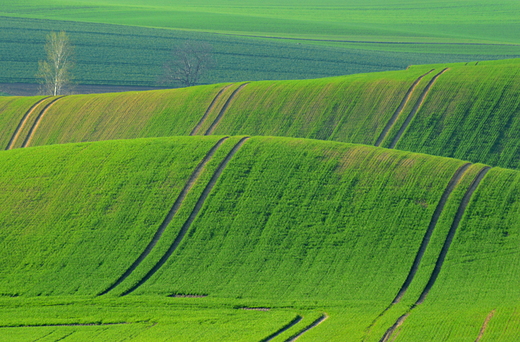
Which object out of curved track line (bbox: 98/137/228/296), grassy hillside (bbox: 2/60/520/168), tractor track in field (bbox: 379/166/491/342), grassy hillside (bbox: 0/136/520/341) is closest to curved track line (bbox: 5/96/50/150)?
grassy hillside (bbox: 2/60/520/168)

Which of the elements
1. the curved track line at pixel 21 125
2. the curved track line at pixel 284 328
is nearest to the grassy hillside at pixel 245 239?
the curved track line at pixel 284 328

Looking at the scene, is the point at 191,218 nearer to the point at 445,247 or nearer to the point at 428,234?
the point at 428,234

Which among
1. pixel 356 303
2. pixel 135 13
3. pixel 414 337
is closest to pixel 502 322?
pixel 414 337

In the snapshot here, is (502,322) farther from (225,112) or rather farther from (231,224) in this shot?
(225,112)

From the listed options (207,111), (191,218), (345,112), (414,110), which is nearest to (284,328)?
(191,218)

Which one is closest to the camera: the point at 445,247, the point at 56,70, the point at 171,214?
the point at 445,247

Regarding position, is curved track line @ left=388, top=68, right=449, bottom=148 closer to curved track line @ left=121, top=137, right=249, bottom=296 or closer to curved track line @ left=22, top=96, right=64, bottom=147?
curved track line @ left=121, top=137, right=249, bottom=296
